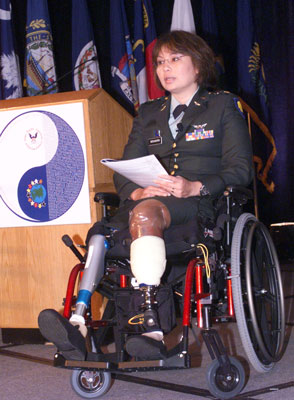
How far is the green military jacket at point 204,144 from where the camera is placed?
2051mm

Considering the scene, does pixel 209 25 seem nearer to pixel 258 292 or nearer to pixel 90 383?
pixel 258 292

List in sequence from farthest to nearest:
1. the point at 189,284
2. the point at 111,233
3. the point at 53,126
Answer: the point at 53,126 < the point at 111,233 < the point at 189,284

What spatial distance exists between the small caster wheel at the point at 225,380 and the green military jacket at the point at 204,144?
23.4 inches

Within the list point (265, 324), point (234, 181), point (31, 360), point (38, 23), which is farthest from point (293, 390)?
point (38, 23)

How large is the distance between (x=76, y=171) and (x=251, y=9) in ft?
9.38

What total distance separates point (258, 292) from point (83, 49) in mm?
3059

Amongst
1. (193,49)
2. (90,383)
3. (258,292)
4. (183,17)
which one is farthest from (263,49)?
(90,383)

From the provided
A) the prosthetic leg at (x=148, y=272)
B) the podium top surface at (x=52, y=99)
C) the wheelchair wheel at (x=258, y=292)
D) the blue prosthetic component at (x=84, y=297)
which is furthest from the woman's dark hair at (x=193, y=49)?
the blue prosthetic component at (x=84, y=297)

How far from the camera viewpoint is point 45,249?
8.34 feet

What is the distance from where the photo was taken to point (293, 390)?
1785 millimetres

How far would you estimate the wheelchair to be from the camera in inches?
68.1

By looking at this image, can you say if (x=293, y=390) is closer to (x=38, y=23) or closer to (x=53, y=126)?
(x=53, y=126)

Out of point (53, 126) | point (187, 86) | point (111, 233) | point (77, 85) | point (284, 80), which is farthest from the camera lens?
point (284, 80)

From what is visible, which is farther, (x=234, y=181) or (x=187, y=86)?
(x=187, y=86)
